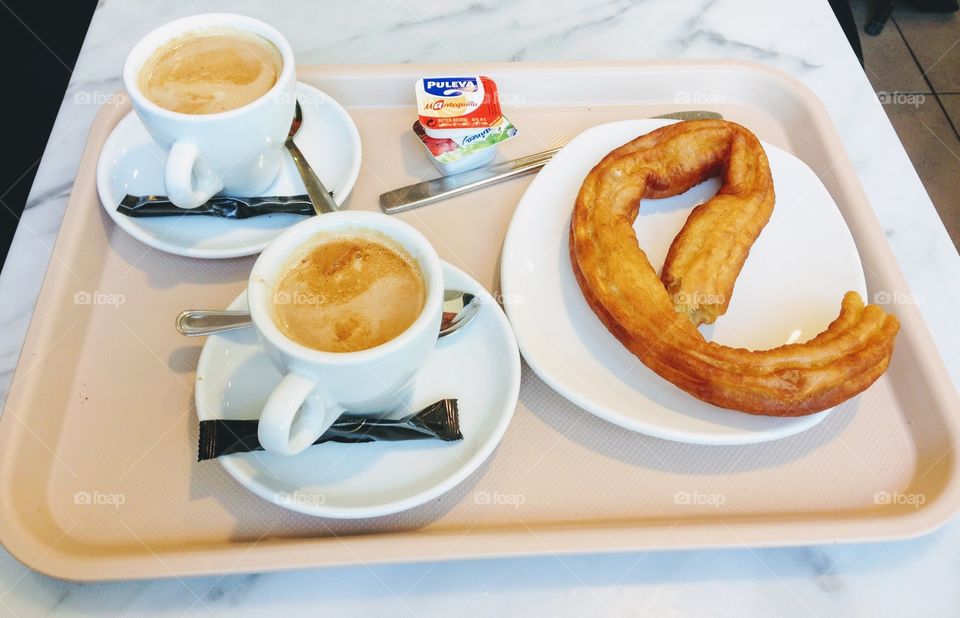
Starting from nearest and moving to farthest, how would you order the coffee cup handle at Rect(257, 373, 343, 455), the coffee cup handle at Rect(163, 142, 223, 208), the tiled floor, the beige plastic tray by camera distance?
the coffee cup handle at Rect(257, 373, 343, 455) → the beige plastic tray → the coffee cup handle at Rect(163, 142, 223, 208) → the tiled floor

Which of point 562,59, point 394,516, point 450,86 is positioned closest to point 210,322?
point 394,516

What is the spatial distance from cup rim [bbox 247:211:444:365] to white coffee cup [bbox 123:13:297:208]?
0.75ft

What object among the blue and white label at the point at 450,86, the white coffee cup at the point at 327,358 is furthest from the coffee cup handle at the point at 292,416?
the blue and white label at the point at 450,86

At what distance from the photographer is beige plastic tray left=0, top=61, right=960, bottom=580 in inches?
29.2

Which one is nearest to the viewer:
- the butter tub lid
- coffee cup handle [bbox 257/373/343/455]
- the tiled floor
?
coffee cup handle [bbox 257/373/343/455]

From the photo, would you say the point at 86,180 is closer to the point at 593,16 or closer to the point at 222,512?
the point at 222,512

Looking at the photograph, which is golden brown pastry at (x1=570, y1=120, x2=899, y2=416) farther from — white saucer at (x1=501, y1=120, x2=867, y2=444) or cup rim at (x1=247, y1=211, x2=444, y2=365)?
cup rim at (x1=247, y1=211, x2=444, y2=365)

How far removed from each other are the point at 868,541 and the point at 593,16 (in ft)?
3.65

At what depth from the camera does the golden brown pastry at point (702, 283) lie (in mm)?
798

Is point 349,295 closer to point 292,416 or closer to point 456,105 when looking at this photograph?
point 292,416

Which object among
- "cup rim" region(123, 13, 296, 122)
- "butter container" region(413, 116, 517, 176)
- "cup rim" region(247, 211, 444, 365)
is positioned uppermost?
"cup rim" region(123, 13, 296, 122)

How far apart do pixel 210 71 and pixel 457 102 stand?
37 centimetres

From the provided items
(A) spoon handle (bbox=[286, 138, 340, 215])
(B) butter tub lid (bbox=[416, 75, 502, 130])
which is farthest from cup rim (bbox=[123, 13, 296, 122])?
(B) butter tub lid (bbox=[416, 75, 502, 130])

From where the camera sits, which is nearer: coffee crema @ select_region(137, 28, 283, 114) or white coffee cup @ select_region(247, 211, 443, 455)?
white coffee cup @ select_region(247, 211, 443, 455)
